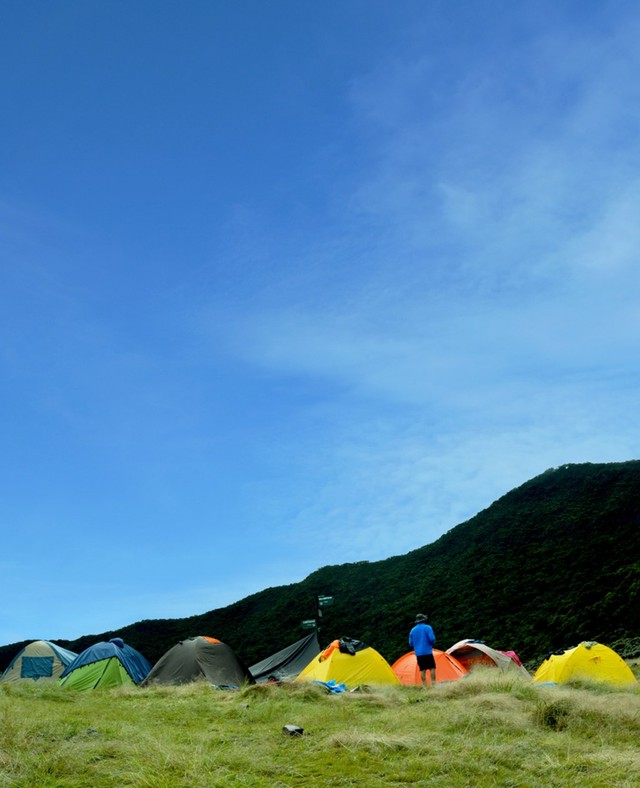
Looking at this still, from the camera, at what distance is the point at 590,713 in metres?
9.33

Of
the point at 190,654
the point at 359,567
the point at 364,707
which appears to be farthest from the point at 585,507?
the point at 364,707

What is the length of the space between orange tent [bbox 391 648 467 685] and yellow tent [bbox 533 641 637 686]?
230 cm

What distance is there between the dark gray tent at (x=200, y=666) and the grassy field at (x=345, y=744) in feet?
22.7

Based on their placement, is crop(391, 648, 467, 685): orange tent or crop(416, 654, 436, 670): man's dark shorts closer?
crop(416, 654, 436, 670): man's dark shorts

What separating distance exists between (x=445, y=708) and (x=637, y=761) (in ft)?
12.0

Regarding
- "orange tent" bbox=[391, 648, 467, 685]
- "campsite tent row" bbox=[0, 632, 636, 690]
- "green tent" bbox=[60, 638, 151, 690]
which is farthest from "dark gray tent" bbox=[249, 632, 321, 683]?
"orange tent" bbox=[391, 648, 467, 685]

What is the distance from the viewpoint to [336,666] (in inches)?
691

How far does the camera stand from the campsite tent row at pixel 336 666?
54.4ft

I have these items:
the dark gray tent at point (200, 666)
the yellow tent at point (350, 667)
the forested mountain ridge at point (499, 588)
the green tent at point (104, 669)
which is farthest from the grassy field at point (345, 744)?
the forested mountain ridge at point (499, 588)

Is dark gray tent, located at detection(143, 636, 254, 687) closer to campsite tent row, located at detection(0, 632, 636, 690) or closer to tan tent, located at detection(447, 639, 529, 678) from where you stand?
Result: campsite tent row, located at detection(0, 632, 636, 690)

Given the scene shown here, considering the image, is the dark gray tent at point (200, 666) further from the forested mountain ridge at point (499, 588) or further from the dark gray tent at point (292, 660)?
the forested mountain ridge at point (499, 588)

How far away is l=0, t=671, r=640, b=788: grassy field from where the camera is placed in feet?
20.6

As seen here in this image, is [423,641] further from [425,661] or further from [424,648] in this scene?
[425,661]

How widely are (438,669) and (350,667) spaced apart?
2.63 meters
